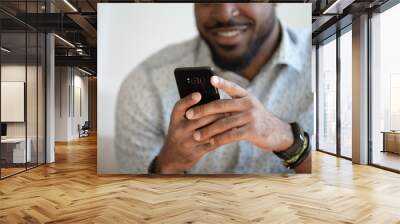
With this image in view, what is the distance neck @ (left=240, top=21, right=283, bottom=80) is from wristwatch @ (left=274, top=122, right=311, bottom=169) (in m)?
1.11

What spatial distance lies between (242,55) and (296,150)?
1.88m

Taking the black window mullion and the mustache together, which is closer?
the mustache

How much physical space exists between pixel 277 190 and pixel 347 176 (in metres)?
1.89

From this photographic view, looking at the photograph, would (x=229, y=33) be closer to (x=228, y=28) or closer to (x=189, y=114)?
(x=228, y=28)

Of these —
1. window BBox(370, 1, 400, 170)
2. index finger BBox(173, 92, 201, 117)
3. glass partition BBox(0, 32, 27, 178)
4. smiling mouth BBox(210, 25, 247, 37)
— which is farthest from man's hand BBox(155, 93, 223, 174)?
window BBox(370, 1, 400, 170)

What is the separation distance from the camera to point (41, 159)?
8352 mm

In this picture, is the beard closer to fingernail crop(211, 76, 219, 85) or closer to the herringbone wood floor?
fingernail crop(211, 76, 219, 85)

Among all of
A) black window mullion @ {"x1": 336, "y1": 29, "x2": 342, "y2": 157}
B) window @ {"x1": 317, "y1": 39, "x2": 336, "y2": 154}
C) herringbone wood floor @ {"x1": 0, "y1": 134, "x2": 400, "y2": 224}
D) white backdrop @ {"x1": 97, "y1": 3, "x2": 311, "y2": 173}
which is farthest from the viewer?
window @ {"x1": 317, "y1": 39, "x2": 336, "y2": 154}

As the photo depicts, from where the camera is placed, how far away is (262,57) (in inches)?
257

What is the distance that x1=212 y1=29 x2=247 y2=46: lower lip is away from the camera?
21.4ft

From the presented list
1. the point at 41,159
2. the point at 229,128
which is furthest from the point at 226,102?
the point at 41,159

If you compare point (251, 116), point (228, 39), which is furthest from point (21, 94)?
point (251, 116)

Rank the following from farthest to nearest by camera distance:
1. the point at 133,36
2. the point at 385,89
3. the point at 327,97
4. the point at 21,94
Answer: the point at 327,97, the point at 385,89, the point at 21,94, the point at 133,36

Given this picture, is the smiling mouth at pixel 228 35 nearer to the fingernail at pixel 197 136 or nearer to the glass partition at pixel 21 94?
the fingernail at pixel 197 136
